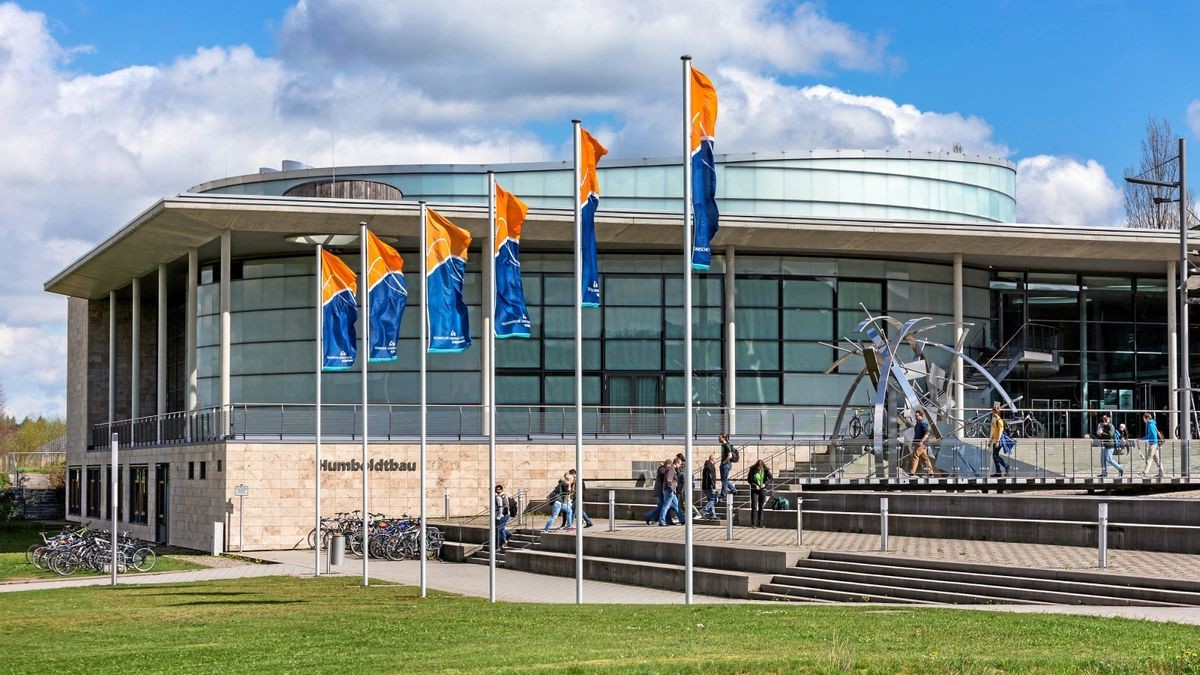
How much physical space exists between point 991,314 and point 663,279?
38.2ft

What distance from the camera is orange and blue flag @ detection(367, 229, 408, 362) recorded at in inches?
1105

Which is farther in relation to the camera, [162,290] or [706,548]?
[162,290]

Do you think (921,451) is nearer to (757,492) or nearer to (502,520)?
(757,492)

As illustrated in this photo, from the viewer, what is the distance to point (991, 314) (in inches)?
2053

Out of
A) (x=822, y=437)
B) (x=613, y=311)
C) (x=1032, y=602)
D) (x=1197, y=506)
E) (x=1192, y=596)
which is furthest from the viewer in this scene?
(x=613, y=311)

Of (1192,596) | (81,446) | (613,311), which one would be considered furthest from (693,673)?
(81,446)

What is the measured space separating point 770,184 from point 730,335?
9.24 m

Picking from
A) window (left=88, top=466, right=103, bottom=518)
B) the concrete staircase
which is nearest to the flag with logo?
the concrete staircase

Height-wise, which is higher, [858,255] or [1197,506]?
[858,255]

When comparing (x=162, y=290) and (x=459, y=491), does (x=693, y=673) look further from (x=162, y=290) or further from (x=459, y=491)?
(x=162, y=290)

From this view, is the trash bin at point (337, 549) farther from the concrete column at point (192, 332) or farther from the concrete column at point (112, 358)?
the concrete column at point (112, 358)

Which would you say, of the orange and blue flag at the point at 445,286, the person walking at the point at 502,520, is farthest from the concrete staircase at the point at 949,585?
the person walking at the point at 502,520

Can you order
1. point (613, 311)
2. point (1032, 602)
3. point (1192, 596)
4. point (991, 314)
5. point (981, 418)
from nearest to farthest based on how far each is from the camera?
1. point (1192, 596)
2. point (1032, 602)
3. point (981, 418)
4. point (613, 311)
5. point (991, 314)

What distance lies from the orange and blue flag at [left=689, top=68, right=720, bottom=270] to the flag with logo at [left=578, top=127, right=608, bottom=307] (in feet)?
6.97
